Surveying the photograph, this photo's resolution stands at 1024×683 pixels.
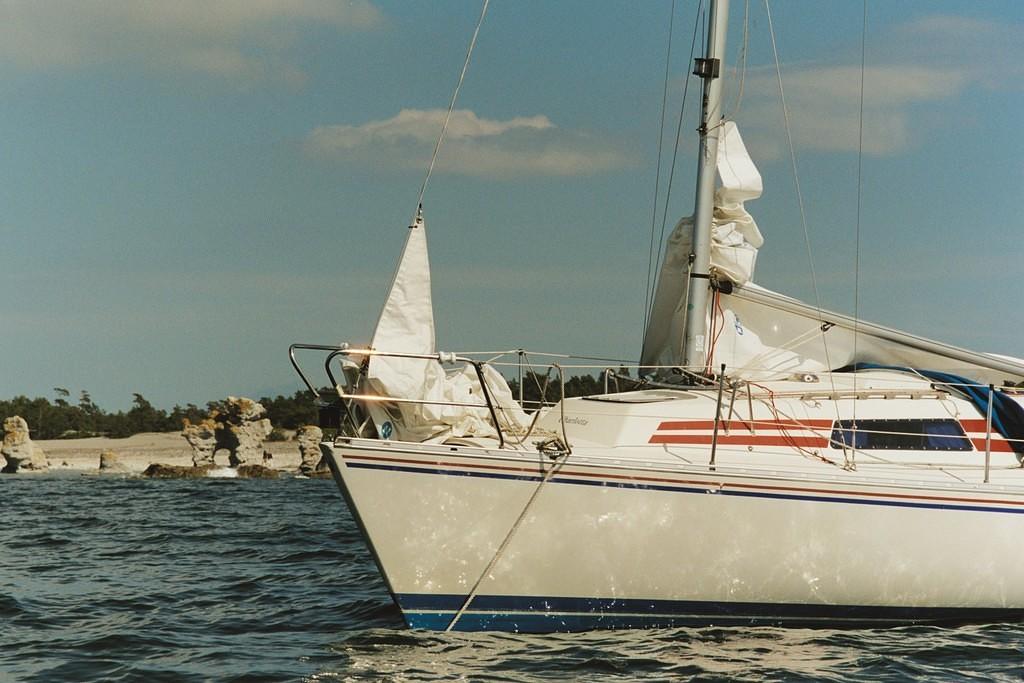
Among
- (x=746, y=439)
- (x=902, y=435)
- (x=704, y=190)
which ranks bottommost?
(x=746, y=439)

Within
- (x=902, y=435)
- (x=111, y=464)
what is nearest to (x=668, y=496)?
(x=902, y=435)

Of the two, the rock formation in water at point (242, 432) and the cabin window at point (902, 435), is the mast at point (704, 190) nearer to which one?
the cabin window at point (902, 435)

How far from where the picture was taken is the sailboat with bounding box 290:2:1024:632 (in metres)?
9.92

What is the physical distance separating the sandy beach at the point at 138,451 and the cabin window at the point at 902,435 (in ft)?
95.3

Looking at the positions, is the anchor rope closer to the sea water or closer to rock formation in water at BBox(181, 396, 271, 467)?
the sea water

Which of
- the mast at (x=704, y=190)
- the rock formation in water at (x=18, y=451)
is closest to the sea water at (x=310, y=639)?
the mast at (x=704, y=190)

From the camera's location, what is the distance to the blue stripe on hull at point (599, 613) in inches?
398

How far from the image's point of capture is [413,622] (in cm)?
1014

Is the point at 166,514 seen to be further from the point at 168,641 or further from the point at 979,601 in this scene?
the point at 979,601

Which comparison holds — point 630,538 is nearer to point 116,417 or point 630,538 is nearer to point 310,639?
point 310,639

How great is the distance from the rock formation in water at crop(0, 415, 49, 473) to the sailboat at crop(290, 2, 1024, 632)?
34374mm

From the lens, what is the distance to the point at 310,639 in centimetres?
1059

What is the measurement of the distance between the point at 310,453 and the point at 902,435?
2783 cm

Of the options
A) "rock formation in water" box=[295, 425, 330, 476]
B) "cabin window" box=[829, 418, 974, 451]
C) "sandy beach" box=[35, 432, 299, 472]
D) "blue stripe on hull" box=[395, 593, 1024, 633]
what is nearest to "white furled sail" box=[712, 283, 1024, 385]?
"cabin window" box=[829, 418, 974, 451]
